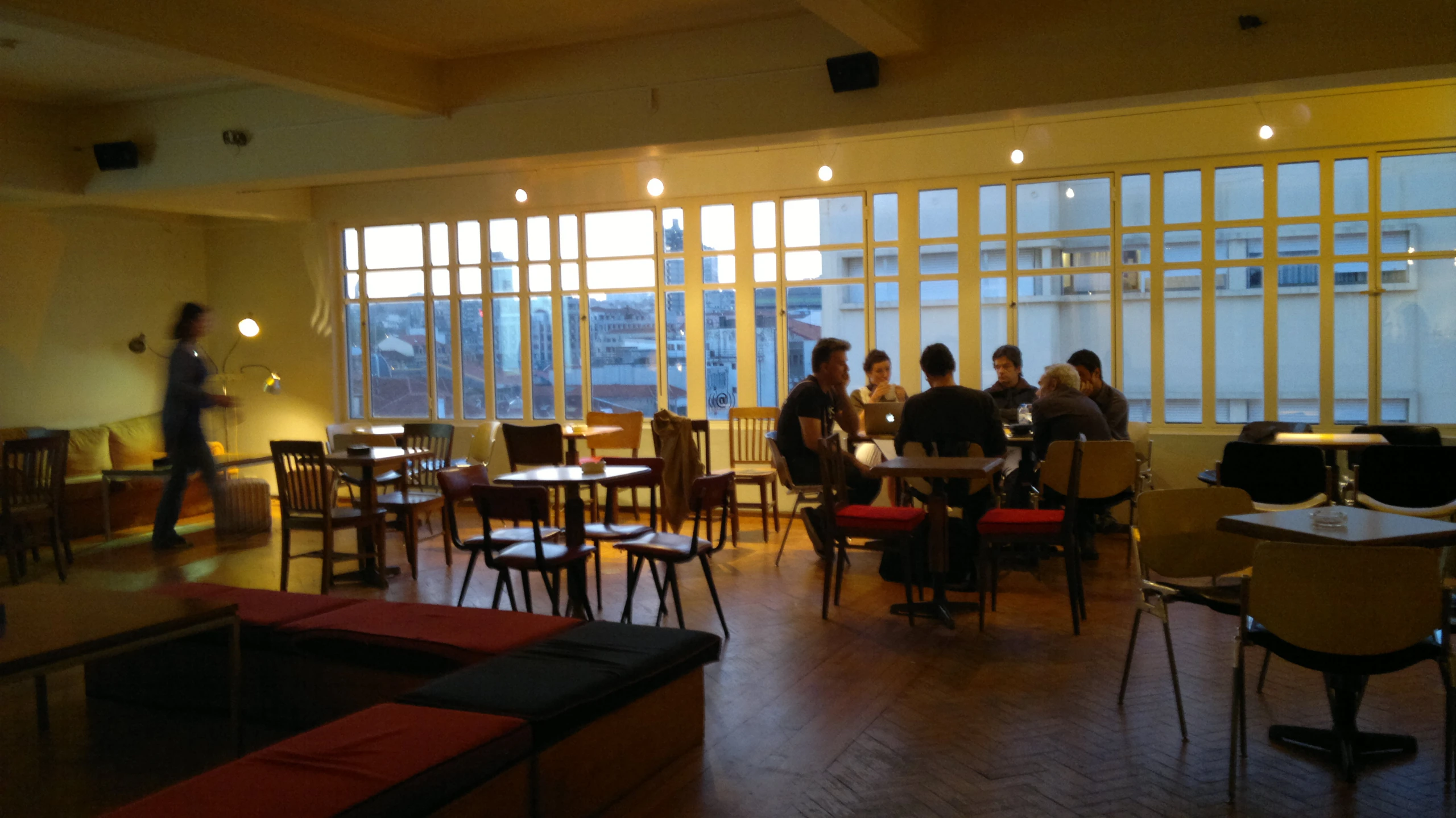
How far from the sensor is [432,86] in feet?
25.9

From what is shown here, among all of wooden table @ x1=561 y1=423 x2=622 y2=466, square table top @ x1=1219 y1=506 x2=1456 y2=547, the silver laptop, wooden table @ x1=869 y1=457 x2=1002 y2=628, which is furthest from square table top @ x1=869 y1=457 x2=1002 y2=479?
wooden table @ x1=561 y1=423 x2=622 y2=466

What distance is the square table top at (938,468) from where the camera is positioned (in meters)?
5.23

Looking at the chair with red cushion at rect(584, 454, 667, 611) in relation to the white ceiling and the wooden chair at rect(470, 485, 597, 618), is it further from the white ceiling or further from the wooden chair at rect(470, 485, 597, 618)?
the white ceiling

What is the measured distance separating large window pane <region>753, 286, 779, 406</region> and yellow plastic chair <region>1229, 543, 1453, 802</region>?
6532mm

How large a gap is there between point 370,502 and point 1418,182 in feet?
26.0

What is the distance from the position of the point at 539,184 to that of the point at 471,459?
3.21 m

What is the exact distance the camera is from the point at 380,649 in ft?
13.0

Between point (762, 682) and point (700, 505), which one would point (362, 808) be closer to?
point (762, 682)

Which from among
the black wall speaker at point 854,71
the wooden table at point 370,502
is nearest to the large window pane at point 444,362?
the wooden table at point 370,502

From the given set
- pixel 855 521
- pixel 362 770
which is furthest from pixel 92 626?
pixel 855 521

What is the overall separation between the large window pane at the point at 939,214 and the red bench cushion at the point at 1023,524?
412cm

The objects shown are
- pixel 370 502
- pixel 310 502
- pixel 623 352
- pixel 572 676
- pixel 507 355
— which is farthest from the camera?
pixel 507 355

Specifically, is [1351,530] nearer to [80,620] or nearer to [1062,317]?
[80,620]

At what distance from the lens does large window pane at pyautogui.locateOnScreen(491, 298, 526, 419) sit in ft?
35.1
